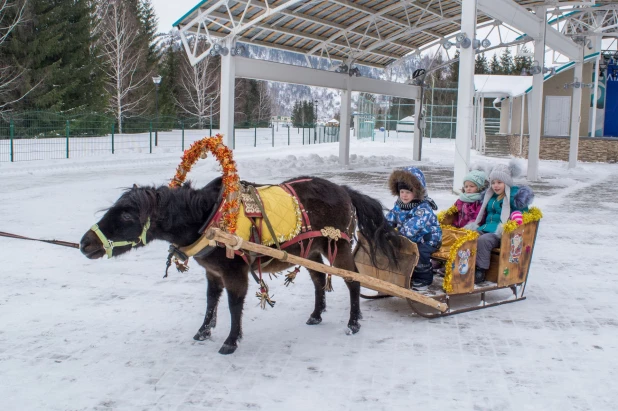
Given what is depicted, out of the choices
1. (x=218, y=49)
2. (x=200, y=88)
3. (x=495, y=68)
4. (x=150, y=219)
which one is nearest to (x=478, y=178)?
(x=150, y=219)

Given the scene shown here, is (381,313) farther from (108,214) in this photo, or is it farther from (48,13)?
(48,13)

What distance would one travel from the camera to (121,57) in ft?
115

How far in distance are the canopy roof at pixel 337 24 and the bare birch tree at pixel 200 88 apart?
20.2 m

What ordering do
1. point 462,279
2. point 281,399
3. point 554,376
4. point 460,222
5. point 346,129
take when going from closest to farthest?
point 281,399, point 554,376, point 462,279, point 460,222, point 346,129

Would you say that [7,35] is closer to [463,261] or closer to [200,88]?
[200,88]

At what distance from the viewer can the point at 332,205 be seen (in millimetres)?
4641

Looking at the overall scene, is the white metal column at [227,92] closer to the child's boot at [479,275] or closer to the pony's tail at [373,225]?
the child's boot at [479,275]

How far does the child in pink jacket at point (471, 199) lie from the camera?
5.91 metres

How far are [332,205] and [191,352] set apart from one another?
149cm

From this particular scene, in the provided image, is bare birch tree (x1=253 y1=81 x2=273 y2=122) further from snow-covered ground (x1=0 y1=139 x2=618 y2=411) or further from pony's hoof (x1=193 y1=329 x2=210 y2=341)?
pony's hoof (x1=193 y1=329 x2=210 y2=341)

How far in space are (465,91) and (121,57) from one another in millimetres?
27138

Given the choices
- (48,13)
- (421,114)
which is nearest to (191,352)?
(421,114)

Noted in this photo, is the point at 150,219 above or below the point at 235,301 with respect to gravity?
above

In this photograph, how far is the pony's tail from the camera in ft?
16.2
